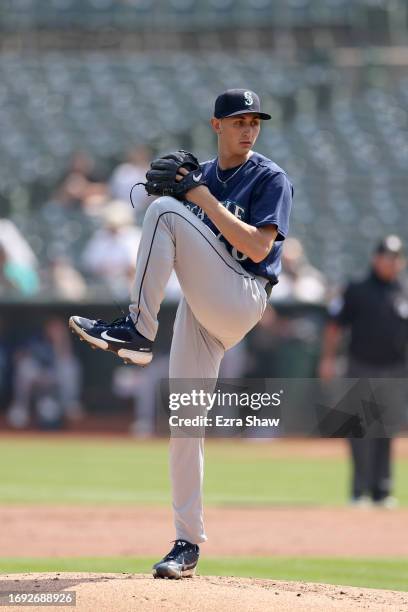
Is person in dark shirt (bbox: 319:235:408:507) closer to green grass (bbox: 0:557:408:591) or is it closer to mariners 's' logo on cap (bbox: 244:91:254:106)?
green grass (bbox: 0:557:408:591)

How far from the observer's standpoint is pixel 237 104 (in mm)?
4684

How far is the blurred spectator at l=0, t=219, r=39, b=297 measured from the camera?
45.4 feet

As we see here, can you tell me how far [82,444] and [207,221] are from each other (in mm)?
8630

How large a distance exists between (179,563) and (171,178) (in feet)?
4.82

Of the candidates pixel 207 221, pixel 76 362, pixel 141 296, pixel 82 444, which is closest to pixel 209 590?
pixel 141 296

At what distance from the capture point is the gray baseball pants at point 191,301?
4543 mm

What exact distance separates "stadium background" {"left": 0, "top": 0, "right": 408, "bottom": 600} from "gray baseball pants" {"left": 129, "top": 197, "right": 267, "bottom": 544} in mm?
6265

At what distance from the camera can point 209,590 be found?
437 cm

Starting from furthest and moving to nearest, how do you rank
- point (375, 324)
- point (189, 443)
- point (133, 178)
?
point (133, 178)
point (375, 324)
point (189, 443)

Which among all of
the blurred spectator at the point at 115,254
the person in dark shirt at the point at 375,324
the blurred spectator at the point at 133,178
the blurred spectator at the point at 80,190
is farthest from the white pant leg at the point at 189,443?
the blurred spectator at the point at 80,190

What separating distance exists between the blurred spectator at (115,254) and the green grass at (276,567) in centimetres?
720

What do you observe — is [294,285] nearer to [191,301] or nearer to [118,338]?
[191,301]

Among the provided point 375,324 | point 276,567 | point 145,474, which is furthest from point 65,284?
point 276,567

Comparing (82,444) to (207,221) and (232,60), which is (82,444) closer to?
(232,60)
